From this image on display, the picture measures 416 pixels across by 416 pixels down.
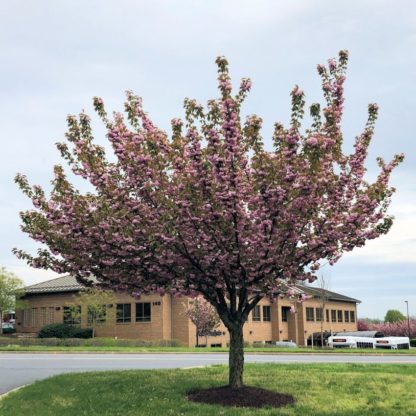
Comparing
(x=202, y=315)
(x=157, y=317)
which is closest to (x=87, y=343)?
(x=157, y=317)

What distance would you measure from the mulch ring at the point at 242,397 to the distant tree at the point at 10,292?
48.4 metres

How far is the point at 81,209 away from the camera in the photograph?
1277cm

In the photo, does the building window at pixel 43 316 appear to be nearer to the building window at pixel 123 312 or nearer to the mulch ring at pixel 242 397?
the building window at pixel 123 312

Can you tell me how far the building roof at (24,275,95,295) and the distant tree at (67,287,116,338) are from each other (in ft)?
10.3

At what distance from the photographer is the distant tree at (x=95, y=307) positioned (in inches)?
1866

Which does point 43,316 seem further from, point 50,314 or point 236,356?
point 236,356

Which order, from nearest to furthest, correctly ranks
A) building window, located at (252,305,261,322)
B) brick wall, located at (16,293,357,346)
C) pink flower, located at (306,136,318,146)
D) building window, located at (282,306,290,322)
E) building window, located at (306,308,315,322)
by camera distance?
pink flower, located at (306,136,318,146)
brick wall, located at (16,293,357,346)
building window, located at (252,305,261,322)
building window, located at (282,306,290,322)
building window, located at (306,308,315,322)

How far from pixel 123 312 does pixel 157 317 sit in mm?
3911

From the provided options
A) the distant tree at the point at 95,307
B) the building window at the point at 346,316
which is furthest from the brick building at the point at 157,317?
the building window at the point at 346,316

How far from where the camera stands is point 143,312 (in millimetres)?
50250

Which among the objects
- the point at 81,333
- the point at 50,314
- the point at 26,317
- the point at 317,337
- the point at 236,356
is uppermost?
the point at 50,314

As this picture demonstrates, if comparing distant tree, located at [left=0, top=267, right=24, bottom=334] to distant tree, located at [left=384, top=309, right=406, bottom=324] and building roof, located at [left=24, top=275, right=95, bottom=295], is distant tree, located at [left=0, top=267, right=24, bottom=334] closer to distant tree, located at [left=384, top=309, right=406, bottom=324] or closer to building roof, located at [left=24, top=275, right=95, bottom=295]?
building roof, located at [left=24, top=275, right=95, bottom=295]

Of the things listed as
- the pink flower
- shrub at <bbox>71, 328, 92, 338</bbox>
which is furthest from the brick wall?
the pink flower

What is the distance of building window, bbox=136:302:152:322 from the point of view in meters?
49.9
